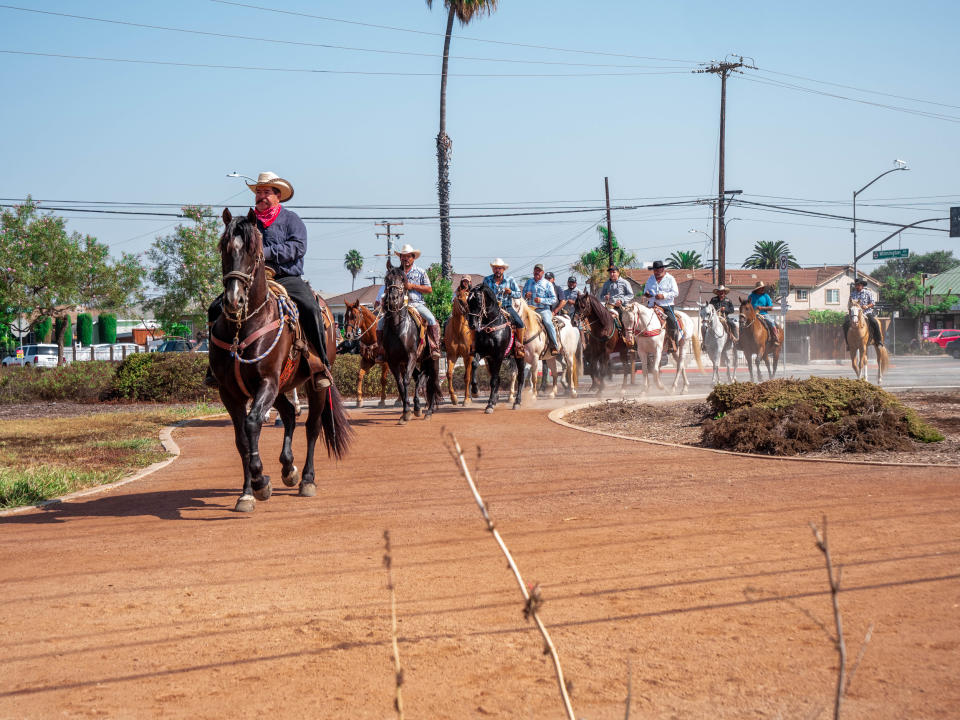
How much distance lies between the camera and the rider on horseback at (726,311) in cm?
2777

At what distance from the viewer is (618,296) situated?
25047 mm

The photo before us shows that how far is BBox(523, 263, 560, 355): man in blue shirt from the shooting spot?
22.7 m

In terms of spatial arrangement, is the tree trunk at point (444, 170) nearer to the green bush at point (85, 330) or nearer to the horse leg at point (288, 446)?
the horse leg at point (288, 446)

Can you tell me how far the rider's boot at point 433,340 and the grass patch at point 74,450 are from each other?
5.30m

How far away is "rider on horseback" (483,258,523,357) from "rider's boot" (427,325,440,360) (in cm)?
194

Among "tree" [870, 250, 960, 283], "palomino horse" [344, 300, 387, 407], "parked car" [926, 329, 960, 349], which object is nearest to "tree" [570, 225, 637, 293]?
"parked car" [926, 329, 960, 349]

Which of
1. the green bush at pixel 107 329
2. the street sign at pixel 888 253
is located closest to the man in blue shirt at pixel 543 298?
the street sign at pixel 888 253

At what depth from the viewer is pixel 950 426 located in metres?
14.4

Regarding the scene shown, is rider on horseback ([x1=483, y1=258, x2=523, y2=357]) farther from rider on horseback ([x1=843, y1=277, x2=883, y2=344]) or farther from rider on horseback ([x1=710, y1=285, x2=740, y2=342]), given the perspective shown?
rider on horseback ([x1=843, y1=277, x2=883, y2=344])

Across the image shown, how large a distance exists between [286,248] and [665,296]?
1689 centimetres

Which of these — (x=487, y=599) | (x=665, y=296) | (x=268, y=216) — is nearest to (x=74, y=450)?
(x=268, y=216)

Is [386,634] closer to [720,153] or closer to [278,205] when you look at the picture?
[278,205]

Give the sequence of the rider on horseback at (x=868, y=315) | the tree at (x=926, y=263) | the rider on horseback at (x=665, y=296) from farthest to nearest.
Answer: the tree at (x=926, y=263), the rider on horseback at (x=868, y=315), the rider on horseback at (x=665, y=296)

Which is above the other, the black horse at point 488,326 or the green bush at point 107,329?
the green bush at point 107,329
